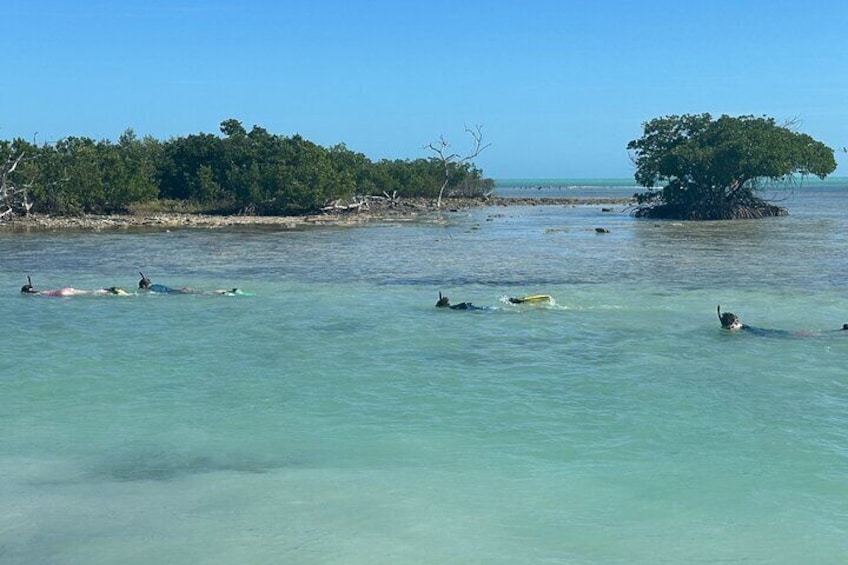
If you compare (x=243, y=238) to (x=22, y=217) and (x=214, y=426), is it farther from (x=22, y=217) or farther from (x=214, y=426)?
(x=214, y=426)

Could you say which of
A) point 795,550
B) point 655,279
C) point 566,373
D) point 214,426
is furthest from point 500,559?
point 655,279

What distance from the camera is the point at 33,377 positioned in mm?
10992

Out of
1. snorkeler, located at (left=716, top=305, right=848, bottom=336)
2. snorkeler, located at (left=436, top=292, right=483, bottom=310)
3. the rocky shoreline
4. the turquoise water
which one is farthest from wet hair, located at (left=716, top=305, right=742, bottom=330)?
the rocky shoreline

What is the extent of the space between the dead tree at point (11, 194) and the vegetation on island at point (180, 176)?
2.0 inches

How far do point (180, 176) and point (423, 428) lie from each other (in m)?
47.5

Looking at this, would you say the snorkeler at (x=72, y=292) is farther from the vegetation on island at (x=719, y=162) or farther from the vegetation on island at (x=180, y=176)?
the vegetation on island at (x=719, y=162)

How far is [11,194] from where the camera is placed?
42.4 m

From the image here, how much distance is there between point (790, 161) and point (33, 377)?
42.1 metres

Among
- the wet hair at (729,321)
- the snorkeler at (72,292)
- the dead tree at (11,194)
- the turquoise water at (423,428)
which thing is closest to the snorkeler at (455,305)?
the turquoise water at (423,428)

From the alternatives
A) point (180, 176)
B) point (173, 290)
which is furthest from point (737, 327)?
point (180, 176)

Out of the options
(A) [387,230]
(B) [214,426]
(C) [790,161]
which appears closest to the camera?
(B) [214,426]

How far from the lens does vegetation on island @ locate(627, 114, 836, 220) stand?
44469 mm

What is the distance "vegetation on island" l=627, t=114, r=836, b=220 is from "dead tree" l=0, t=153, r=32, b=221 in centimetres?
3244

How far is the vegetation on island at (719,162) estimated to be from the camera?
44469mm
